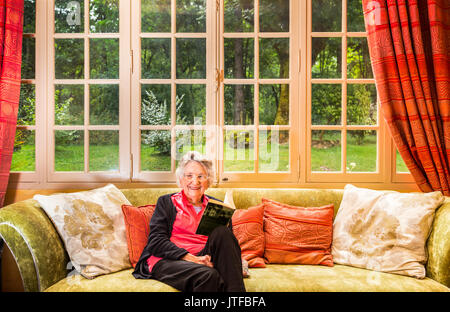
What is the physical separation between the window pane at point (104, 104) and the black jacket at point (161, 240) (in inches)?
41.7

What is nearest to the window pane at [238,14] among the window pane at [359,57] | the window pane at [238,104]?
the window pane at [238,104]

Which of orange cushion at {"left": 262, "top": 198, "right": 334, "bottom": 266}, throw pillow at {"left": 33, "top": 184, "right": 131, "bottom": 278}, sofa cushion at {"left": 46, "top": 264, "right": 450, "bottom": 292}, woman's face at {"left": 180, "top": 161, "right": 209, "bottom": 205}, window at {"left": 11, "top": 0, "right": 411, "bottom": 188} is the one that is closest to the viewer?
sofa cushion at {"left": 46, "top": 264, "right": 450, "bottom": 292}

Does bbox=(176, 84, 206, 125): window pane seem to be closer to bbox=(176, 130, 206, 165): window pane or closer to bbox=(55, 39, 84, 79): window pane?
bbox=(176, 130, 206, 165): window pane

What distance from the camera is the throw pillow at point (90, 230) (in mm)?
1946

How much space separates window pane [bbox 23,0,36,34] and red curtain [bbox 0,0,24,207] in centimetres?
17

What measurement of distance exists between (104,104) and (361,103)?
2159mm

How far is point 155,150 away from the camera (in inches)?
109

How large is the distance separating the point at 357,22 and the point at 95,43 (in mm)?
2191

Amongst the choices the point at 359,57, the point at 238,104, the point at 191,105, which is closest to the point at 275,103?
the point at 238,104

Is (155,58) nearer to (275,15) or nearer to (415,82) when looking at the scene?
(275,15)

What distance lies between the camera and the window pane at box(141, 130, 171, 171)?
2.77m

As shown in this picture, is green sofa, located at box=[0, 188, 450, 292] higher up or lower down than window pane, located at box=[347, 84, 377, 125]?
lower down

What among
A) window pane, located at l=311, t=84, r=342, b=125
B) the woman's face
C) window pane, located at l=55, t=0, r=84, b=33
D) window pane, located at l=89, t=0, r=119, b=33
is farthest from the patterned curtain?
window pane, located at l=55, t=0, r=84, b=33
